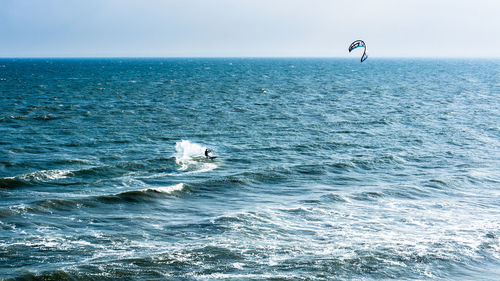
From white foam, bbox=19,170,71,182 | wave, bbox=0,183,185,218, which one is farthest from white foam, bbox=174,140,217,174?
white foam, bbox=19,170,71,182

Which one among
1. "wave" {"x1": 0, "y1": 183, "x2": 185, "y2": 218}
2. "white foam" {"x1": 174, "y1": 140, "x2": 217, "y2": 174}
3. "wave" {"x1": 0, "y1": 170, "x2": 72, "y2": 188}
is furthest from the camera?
"white foam" {"x1": 174, "y1": 140, "x2": 217, "y2": 174}

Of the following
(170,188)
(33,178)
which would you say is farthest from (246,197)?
(33,178)

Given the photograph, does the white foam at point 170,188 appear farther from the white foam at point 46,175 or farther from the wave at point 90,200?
the white foam at point 46,175

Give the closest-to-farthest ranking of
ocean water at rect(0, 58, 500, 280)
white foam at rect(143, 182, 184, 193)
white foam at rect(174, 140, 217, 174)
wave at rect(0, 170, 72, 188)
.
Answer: ocean water at rect(0, 58, 500, 280), white foam at rect(143, 182, 184, 193), wave at rect(0, 170, 72, 188), white foam at rect(174, 140, 217, 174)

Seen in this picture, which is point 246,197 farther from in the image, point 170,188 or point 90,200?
→ point 90,200

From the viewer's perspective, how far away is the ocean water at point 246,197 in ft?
79.4

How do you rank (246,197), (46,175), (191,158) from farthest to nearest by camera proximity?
(191,158), (46,175), (246,197)

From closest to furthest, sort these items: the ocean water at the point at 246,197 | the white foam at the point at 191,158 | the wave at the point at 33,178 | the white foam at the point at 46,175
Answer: the ocean water at the point at 246,197 < the wave at the point at 33,178 < the white foam at the point at 46,175 < the white foam at the point at 191,158

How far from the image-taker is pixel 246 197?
116 ft

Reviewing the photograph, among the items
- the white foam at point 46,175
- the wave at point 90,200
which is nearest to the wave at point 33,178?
the white foam at point 46,175

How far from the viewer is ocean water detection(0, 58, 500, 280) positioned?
24188 millimetres

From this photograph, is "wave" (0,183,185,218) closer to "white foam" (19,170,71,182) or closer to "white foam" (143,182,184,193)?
"white foam" (143,182,184,193)

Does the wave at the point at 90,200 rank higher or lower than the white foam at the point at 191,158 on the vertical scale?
lower

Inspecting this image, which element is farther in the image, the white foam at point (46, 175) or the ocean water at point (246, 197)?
the white foam at point (46, 175)
